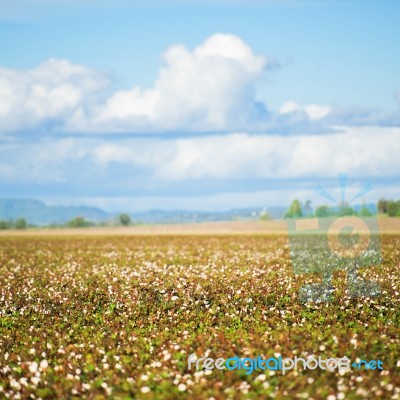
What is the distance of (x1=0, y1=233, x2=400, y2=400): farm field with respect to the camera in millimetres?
10203

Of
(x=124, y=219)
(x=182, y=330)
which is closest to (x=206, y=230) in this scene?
(x=182, y=330)

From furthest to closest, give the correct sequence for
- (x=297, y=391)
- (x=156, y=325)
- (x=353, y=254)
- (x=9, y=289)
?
(x=353, y=254) < (x=9, y=289) < (x=156, y=325) < (x=297, y=391)

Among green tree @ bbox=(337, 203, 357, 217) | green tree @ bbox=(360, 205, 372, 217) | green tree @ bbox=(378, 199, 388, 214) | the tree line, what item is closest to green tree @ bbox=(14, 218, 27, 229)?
the tree line

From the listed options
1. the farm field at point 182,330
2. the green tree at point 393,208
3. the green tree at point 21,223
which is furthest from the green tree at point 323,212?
the green tree at point 21,223

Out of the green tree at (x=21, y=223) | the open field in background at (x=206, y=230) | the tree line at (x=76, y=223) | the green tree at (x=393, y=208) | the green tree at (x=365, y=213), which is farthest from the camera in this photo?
the tree line at (x=76, y=223)

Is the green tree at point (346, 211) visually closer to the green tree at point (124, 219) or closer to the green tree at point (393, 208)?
the green tree at point (393, 208)

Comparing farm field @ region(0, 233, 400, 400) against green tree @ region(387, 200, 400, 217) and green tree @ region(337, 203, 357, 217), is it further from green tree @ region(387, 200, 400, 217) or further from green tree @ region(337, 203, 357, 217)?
green tree @ region(387, 200, 400, 217)

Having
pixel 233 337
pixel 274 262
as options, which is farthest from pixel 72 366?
pixel 274 262

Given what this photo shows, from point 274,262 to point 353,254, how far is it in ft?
14.4

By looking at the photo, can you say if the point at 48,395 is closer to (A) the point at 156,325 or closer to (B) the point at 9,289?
(A) the point at 156,325

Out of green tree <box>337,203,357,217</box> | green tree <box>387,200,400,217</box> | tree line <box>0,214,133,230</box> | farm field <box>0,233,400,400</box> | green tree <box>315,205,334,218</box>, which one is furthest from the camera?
tree line <box>0,214,133,230</box>

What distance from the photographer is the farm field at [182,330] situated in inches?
402

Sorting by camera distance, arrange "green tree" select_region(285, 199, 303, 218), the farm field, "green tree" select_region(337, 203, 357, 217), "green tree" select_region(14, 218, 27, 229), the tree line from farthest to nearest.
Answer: the tree line → "green tree" select_region(14, 218, 27, 229) → "green tree" select_region(285, 199, 303, 218) → "green tree" select_region(337, 203, 357, 217) → the farm field

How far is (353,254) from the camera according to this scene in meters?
27.9
